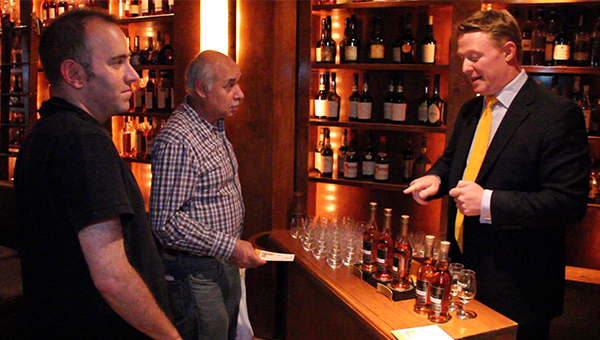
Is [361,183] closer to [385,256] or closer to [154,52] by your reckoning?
[385,256]

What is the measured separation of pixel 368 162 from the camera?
3.47 metres

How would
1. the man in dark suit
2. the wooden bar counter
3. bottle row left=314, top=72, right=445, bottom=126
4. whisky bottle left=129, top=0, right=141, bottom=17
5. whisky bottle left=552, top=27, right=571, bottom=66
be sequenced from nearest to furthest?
the wooden bar counter < the man in dark suit < whisky bottle left=552, top=27, right=571, bottom=66 < bottle row left=314, top=72, right=445, bottom=126 < whisky bottle left=129, top=0, right=141, bottom=17

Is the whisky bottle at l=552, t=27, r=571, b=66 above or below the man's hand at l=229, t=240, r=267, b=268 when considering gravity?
above

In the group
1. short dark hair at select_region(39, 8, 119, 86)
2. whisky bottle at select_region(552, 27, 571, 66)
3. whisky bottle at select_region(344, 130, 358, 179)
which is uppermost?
whisky bottle at select_region(552, 27, 571, 66)

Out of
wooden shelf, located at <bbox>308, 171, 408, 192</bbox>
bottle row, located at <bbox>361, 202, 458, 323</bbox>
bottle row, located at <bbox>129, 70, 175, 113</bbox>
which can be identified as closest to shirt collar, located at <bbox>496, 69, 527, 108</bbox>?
bottle row, located at <bbox>361, 202, 458, 323</bbox>

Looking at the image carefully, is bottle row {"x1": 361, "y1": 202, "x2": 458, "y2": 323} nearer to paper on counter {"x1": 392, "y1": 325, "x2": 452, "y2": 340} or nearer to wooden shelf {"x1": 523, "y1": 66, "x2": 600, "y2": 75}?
paper on counter {"x1": 392, "y1": 325, "x2": 452, "y2": 340}

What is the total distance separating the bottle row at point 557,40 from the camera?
2.93 meters

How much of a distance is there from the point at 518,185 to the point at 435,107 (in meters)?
1.50

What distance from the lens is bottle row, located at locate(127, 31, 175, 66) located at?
4.10 metres

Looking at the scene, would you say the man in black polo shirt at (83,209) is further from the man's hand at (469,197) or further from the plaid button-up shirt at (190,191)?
the man's hand at (469,197)

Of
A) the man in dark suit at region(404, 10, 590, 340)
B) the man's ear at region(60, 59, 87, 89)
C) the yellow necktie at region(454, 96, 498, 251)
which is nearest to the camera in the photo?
the man's ear at region(60, 59, 87, 89)

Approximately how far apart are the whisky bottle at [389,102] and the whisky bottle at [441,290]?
196cm

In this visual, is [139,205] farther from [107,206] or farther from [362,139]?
[362,139]

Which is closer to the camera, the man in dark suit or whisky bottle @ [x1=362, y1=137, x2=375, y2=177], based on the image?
the man in dark suit
